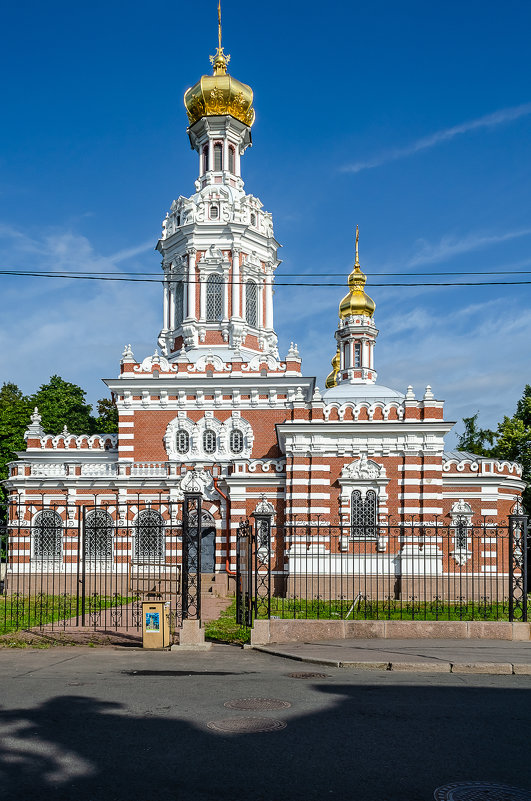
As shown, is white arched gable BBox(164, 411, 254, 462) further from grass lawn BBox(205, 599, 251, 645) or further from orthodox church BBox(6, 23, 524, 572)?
grass lawn BBox(205, 599, 251, 645)

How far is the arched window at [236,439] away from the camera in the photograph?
35969 millimetres

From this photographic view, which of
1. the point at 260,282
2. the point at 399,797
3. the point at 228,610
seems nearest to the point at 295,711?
the point at 399,797

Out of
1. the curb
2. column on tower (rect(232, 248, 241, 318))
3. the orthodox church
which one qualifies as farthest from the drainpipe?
the curb

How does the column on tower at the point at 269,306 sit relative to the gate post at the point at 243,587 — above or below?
above

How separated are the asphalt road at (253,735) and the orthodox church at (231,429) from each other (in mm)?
13797

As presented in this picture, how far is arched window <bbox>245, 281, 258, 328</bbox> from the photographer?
4038cm

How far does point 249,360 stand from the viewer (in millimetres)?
37000

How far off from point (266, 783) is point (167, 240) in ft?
120

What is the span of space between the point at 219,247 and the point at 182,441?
1033cm

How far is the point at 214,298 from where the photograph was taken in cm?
3984

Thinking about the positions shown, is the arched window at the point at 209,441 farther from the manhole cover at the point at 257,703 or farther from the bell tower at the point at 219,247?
the manhole cover at the point at 257,703

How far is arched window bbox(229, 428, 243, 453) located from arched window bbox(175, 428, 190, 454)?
1.91 meters

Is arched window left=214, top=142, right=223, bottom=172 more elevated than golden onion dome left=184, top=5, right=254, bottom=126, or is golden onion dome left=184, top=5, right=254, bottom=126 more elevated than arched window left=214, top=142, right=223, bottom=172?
golden onion dome left=184, top=5, right=254, bottom=126

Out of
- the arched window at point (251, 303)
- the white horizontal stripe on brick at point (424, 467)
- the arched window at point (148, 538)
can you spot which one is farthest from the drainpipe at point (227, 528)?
the arched window at point (251, 303)
